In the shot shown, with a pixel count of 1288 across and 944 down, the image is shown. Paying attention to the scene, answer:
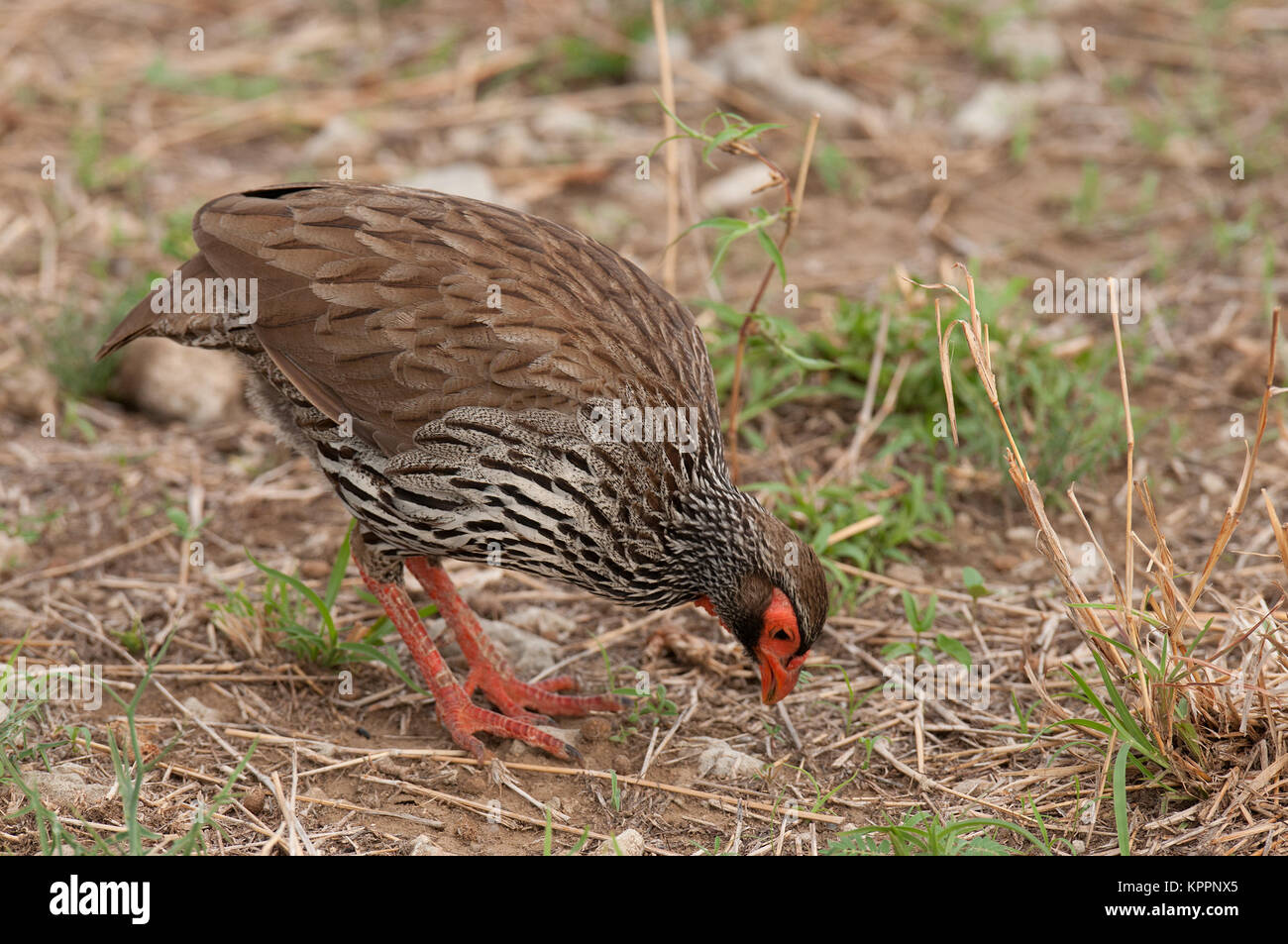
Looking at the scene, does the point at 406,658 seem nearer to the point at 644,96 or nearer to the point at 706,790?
the point at 706,790

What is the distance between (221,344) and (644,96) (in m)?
4.36

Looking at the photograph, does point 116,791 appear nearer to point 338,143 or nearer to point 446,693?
point 446,693

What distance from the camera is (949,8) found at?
8609mm

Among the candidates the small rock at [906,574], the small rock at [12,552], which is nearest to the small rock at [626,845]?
the small rock at [906,574]

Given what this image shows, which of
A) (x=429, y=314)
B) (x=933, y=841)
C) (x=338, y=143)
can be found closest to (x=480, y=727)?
(x=429, y=314)

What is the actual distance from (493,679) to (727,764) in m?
0.87

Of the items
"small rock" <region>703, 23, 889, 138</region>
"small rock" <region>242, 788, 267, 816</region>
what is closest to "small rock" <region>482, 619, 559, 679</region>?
"small rock" <region>242, 788, 267, 816</region>

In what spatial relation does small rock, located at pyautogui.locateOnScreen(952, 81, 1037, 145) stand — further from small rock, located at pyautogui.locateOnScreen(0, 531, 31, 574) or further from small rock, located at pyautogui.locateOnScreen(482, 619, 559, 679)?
small rock, located at pyautogui.locateOnScreen(0, 531, 31, 574)

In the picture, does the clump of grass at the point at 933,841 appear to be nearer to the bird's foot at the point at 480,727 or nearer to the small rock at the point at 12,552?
the bird's foot at the point at 480,727

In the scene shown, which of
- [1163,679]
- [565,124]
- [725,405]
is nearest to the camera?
[1163,679]

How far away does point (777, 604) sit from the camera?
406 centimetres

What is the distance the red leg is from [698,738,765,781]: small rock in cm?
41

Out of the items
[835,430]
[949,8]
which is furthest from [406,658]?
[949,8]

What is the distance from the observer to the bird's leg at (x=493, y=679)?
4512 millimetres
